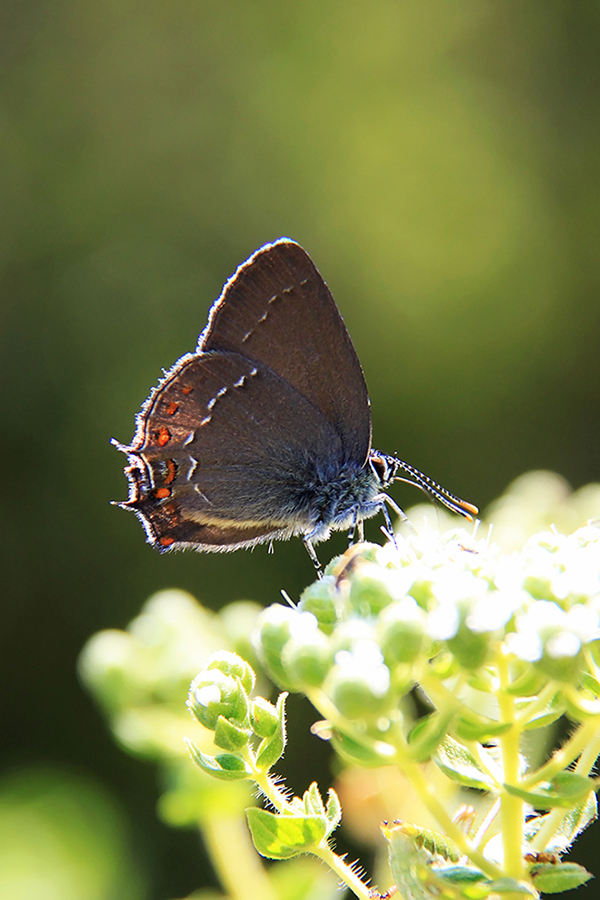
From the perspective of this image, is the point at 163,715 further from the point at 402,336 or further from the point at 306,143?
the point at 306,143

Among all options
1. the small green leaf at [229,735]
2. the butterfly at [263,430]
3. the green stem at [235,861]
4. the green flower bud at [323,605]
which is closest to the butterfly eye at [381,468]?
the butterfly at [263,430]

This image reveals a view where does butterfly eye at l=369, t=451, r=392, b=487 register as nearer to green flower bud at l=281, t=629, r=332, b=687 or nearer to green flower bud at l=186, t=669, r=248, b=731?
green flower bud at l=186, t=669, r=248, b=731

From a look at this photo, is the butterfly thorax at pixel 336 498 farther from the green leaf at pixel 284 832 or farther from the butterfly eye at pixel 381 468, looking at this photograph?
the green leaf at pixel 284 832

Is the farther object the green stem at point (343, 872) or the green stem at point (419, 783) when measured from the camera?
the green stem at point (343, 872)

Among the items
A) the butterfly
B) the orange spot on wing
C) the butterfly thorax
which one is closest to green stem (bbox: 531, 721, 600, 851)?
the butterfly

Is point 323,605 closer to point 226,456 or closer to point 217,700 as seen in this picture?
point 217,700

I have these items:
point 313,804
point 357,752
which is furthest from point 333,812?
point 357,752
